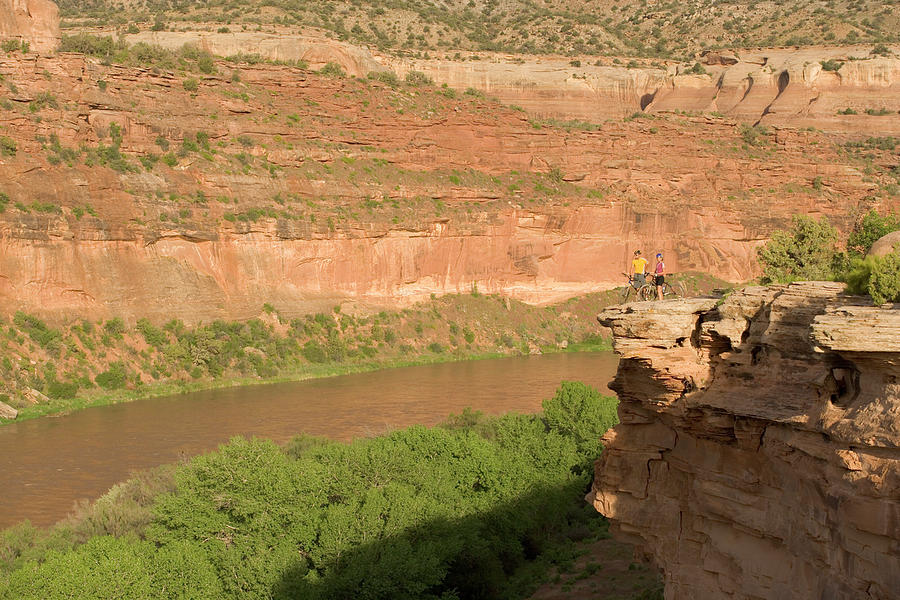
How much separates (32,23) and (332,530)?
185 ft

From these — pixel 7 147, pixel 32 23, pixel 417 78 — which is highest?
pixel 32 23

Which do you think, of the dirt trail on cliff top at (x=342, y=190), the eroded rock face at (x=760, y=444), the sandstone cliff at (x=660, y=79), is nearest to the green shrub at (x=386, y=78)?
the dirt trail on cliff top at (x=342, y=190)

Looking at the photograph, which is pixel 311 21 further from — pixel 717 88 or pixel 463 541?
pixel 463 541

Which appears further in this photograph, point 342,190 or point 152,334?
point 342,190

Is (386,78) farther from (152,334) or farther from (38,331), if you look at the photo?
(38,331)

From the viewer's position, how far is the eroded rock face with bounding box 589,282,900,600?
7.77 metres

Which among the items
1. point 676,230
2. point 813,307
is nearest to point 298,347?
point 676,230

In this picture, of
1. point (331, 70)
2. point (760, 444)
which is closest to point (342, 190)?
point (331, 70)

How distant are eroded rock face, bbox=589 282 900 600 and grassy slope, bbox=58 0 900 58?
87.7m

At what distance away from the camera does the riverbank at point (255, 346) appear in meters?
42.4

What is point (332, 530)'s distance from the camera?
18047mm

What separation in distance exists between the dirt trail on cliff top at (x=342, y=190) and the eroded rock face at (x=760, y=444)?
41741 millimetres

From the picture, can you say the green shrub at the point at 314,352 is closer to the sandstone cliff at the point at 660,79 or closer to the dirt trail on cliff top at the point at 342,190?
the dirt trail on cliff top at the point at 342,190

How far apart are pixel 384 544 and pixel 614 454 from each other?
24.9 feet
